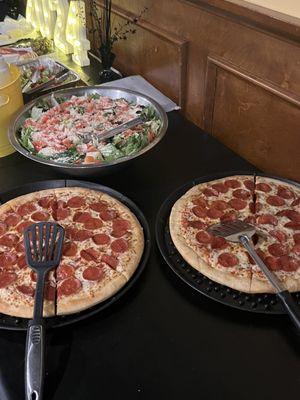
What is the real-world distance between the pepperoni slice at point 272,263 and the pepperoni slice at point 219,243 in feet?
0.34

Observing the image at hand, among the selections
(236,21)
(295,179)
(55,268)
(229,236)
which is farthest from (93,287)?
(236,21)

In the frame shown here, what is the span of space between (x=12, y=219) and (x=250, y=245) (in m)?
0.61

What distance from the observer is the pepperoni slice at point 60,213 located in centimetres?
108

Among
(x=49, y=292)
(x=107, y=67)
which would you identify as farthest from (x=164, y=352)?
(x=107, y=67)

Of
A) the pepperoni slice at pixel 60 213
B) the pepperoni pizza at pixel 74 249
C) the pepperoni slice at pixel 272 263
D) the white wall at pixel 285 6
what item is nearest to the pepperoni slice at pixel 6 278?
the pepperoni pizza at pixel 74 249

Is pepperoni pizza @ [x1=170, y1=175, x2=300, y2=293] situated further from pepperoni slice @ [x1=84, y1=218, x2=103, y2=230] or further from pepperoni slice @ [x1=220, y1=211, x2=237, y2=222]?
pepperoni slice @ [x1=84, y1=218, x2=103, y2=230]

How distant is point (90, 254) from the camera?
984 millimetres

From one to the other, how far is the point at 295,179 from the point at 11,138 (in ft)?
2.96

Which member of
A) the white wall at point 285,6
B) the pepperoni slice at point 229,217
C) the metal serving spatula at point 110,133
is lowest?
the pepperoni slice at point 229,217

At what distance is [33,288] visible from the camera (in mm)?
899

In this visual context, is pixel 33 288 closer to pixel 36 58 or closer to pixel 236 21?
pixel 236 21

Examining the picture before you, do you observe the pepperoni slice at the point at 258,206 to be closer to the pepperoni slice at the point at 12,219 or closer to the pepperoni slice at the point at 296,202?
the pepperoni slice at the point at 296,202

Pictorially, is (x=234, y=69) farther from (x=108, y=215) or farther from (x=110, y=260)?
(x=110, y=260)

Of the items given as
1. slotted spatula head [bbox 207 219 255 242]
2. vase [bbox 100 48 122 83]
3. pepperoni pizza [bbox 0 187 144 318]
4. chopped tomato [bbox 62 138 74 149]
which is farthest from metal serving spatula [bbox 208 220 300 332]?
vase [bbox 100 48 122 83]
